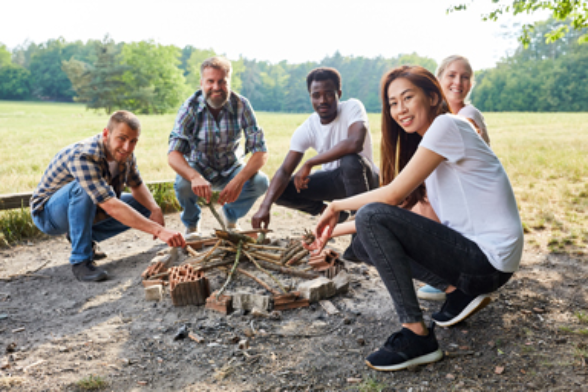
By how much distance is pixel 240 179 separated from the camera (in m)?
3.93

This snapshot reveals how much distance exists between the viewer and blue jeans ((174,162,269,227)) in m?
4.16

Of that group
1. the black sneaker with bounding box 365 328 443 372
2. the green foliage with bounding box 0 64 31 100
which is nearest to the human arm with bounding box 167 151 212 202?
the black sneaker with bounding box 365 328 443 372

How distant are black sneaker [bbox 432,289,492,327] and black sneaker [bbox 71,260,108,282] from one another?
7.99 feet

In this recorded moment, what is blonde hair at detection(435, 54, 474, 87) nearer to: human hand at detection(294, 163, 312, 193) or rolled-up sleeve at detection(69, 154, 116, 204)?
human hand at detection(294, 163, 312, 193)

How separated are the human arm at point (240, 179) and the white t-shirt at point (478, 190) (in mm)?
2121

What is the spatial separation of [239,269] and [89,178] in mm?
1249

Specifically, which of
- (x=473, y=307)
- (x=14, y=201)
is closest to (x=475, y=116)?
(x=473, y=307)

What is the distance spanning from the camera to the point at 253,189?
170 inches

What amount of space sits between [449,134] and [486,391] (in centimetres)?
115

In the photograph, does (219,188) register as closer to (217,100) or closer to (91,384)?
(217,100)

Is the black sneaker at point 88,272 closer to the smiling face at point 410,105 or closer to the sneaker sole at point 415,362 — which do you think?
the sneaker sole at point 415,362

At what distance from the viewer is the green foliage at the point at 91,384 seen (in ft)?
6.79

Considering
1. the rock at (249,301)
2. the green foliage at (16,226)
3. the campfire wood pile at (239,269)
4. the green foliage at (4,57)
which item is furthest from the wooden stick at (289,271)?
the green foliage at (4,57)

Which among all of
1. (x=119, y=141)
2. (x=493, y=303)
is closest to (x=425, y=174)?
(x=493, y=303)
